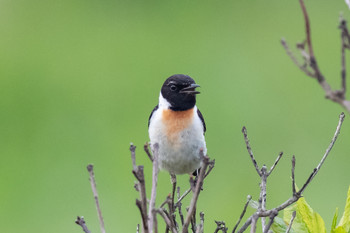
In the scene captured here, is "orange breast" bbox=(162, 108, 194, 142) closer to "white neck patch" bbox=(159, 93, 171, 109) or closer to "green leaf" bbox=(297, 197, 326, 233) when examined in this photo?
"white neck patch" bbox=(159, 93, 171, 109)

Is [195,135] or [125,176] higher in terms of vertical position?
[195,135]

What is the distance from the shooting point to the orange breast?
11.5 ft

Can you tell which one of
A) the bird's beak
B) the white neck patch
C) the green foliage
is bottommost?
the green foliage

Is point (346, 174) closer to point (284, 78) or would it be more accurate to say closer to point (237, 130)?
point (237, 130)

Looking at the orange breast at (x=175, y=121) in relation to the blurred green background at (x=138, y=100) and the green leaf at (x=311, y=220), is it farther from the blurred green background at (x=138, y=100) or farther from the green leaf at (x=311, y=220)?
the blurred green background at (x=138, y=100)

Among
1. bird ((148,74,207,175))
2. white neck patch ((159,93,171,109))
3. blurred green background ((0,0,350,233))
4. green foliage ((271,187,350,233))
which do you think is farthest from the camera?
blurred green background ((0,0,350,233))

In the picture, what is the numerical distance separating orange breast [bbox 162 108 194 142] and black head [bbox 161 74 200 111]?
2 cm

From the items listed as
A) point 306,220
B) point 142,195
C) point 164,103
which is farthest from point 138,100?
point 142,195

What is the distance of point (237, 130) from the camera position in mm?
8070

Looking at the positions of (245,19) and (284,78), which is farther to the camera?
(245,19)

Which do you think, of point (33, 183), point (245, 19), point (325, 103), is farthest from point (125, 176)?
point (245, 19)

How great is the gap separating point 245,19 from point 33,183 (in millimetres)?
4260

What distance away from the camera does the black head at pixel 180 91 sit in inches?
130

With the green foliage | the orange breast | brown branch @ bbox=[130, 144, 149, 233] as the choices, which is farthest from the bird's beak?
brown branch @ bbox=[130, 144, 149, 233]
